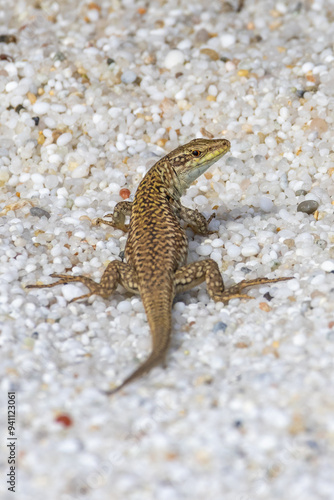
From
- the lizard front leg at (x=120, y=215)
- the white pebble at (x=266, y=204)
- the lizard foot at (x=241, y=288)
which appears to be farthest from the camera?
the white pebble at (x=266, y=204)

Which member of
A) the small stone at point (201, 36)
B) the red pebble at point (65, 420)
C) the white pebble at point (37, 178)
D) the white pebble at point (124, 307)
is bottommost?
the white pebble at point (124, 307)

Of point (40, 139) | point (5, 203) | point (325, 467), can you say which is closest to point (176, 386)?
point (325, 467)

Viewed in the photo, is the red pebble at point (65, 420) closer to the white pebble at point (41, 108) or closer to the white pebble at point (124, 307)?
the white pebble at point (124, 307)

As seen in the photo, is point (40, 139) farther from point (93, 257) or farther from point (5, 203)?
point (93, 257)

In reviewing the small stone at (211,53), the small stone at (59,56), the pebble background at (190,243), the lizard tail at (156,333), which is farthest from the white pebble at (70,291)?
the small stone at (211,53)

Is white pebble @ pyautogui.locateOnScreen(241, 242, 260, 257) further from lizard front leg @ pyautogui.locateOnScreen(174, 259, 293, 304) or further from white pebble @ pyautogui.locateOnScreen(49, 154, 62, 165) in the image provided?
white pebble @ pyautogui.locateOnScreen(49, 154, 62, 165)

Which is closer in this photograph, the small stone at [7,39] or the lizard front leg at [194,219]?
the lizard front leg at [194,219]

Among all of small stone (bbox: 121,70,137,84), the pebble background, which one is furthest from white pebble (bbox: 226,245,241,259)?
small stone (bbox: 121,70,137,84)

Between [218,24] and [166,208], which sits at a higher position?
[218,24]
